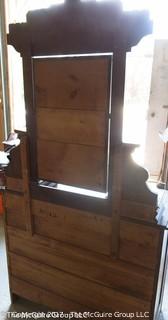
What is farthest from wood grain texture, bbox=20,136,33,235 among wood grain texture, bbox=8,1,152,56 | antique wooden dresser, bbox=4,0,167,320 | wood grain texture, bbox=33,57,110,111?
wood grain texture, bbox=8,1,152,56

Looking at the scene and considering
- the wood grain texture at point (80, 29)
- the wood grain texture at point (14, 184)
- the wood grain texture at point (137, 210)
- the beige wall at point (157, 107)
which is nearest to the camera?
the wood grain texture at point (80, 29)

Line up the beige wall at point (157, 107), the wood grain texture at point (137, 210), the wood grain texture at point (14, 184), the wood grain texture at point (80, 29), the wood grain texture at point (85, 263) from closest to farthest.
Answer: the wood grain texture at point (80, 29) → the wood grain texture at point (137, 210) → the wood grain texture at point (85, 263) → the wood grain texture at point (14, 184) → the beige wall at point (157, 107)

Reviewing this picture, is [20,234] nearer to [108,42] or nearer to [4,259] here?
[4,259]

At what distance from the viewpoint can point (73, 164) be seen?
1.19 metres

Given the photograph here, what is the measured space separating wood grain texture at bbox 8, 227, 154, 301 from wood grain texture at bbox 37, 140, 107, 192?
0.38 meters

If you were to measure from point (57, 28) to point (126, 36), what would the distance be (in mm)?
313

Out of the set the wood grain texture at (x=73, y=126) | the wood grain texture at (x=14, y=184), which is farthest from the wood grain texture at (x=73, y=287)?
the wood grain texture at (x=73, y=126)

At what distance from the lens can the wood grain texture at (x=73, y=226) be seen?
1.21 meters

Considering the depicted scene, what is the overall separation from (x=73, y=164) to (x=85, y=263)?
1.79 ft

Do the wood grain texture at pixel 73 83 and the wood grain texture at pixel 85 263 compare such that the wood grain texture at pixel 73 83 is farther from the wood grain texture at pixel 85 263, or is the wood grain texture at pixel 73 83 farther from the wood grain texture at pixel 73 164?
the wood grain texture at pixel 85 263

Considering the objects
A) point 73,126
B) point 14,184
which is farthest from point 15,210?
point 73,126

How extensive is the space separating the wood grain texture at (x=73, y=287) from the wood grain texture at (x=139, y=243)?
0.77 feet

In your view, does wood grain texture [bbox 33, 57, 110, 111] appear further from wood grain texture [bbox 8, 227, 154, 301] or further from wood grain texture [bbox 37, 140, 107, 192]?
wood grain texture [bbox 8, 227, 154, 301]

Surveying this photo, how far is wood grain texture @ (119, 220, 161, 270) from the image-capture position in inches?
42.9
